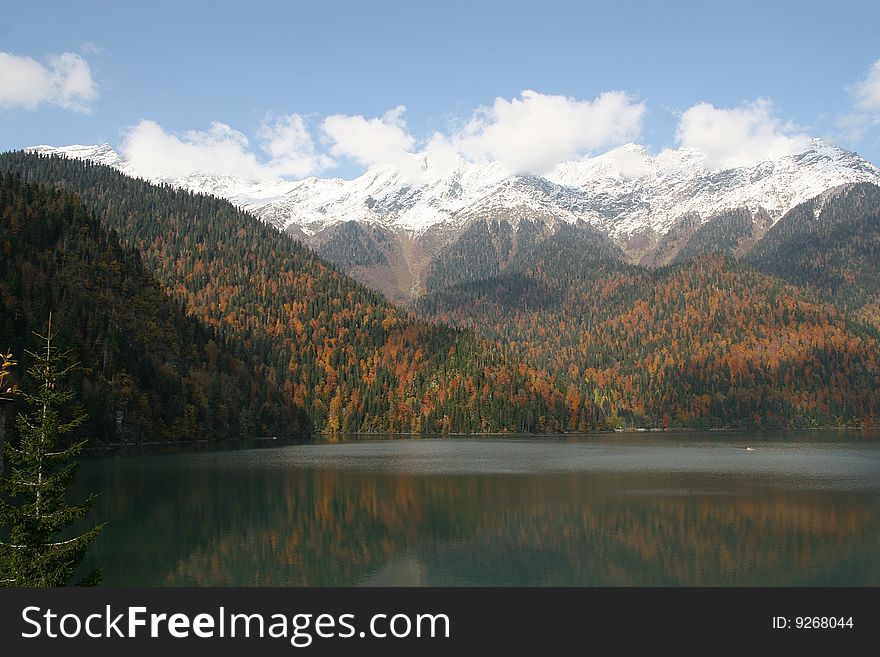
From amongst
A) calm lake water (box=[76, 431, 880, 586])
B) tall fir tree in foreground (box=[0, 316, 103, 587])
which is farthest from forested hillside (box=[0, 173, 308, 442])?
tall fir tree in foreground (box=[0, 316, 103, 587])

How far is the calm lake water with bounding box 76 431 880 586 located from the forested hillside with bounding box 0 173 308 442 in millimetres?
26462

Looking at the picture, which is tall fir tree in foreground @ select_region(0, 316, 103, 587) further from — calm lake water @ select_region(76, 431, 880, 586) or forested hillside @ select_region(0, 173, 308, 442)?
forested hillside @ select_region(0, 173, 308, 442)

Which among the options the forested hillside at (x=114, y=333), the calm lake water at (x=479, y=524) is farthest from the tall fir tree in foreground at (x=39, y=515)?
the forested hillside at (x=114, y=333)

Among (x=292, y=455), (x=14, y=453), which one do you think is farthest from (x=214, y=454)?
(x=14, y=453)

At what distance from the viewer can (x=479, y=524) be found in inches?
2186

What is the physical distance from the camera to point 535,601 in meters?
22.6

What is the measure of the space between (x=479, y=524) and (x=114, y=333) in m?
96.0

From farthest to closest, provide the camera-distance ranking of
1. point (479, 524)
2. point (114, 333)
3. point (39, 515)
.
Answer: point (114, 333) → point (479, 524) → point (39, 515)

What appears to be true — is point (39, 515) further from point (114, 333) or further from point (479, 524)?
point (114, 333)

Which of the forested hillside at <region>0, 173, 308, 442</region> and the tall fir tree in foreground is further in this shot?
the forested hillside at <region>0, 173, 308, 442</region>

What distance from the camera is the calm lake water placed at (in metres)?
41.0

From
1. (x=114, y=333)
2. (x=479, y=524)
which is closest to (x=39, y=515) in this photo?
(x=479, y=524)

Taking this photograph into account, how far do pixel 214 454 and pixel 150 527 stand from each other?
6148cm

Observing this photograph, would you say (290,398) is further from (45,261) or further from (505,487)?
(505,487)
